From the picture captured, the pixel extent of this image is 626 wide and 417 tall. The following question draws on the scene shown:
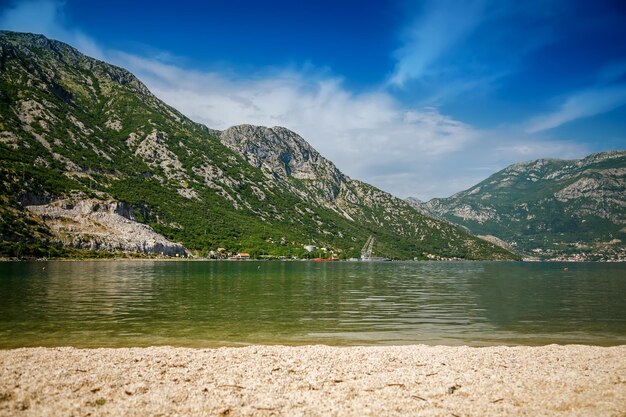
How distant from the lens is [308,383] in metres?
16.4

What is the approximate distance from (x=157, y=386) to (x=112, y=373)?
9.71 ft

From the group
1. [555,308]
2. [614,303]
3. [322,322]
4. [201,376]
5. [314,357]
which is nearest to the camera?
[201,376]

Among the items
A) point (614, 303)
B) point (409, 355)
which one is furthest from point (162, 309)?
point (614, 303)

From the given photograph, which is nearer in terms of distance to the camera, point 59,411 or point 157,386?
point 59,411

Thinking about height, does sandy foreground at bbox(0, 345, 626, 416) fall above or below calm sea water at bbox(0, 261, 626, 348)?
above

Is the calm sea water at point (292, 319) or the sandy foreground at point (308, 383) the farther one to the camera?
the calm sea water at point (292, 319)

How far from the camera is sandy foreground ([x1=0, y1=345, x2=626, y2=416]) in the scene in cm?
1359

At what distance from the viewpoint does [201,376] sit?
675 inches

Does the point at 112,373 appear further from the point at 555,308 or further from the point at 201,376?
the point at 555,308

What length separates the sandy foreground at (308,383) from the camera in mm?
13594

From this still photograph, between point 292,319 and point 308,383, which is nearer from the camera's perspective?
point 308,383

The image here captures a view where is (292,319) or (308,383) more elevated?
(308,383)

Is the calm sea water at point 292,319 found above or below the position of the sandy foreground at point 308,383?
below

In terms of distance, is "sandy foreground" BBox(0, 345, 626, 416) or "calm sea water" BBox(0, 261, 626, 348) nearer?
"sandy foreground" BBox(0, 345, 626, 416)
